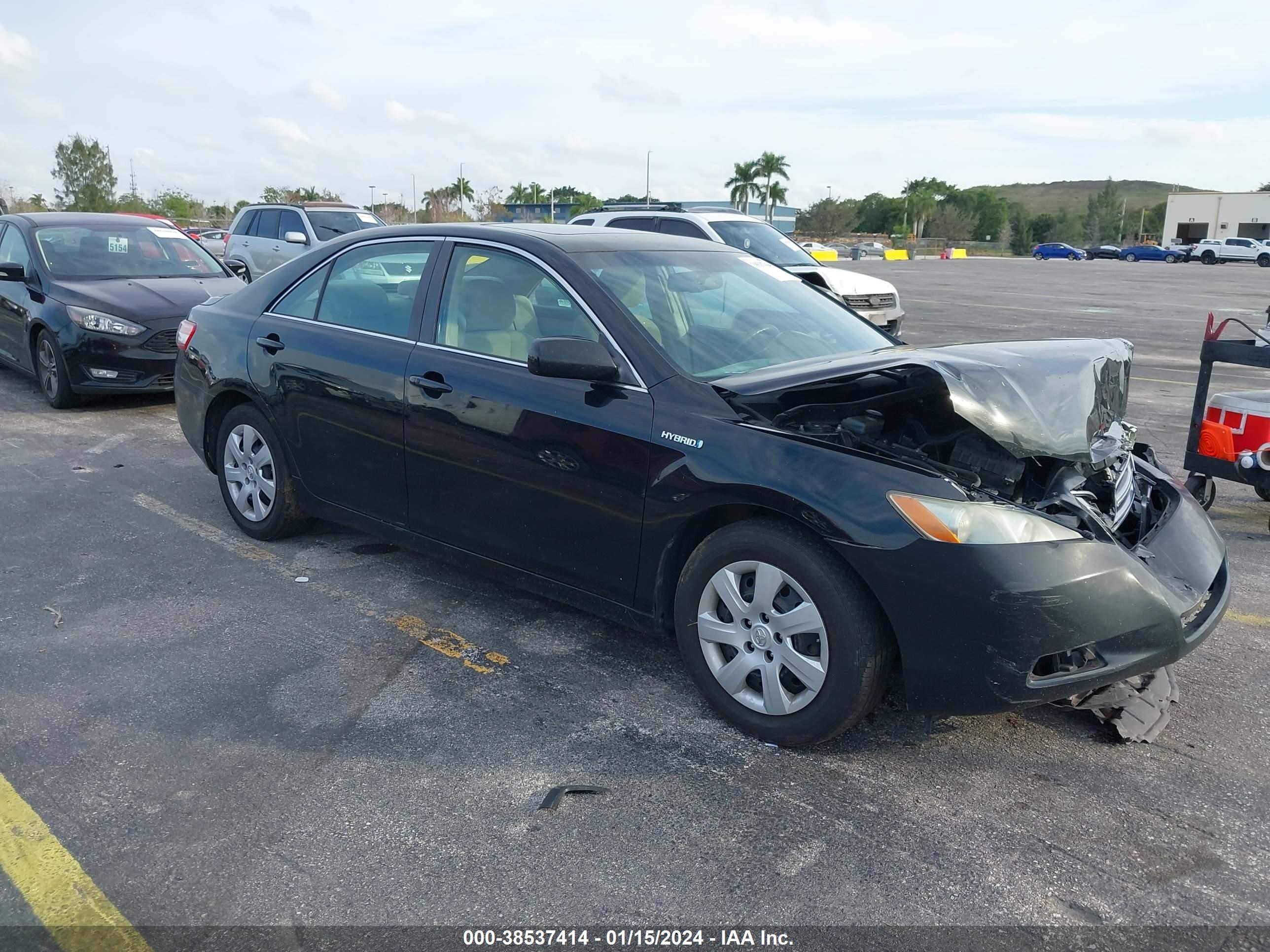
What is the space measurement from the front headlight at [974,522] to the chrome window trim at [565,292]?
1.10m

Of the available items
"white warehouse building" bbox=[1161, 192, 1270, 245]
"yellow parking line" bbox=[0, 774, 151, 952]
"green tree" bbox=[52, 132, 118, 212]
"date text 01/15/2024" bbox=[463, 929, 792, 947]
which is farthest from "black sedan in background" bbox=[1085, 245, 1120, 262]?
"yellow parking line" bbox=[0, 774, 151, 952]

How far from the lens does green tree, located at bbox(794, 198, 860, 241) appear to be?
4107 inches

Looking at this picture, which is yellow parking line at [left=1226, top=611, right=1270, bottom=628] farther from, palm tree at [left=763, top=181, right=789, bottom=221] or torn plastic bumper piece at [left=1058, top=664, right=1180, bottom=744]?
palm tree at [left=763, top=181, right=789, bottom=221]

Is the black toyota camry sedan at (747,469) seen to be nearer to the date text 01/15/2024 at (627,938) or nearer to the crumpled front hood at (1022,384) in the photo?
the crumpled front hood at (1022,384)

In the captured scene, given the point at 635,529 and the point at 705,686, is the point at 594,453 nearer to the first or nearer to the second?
the point at 635,529

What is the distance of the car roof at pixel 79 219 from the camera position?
32.0 ft

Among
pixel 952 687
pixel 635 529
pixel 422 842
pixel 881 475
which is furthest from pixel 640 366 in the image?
pixel 422 842

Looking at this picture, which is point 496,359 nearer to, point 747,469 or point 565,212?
point 747,469

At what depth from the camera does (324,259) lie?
512 centimetres

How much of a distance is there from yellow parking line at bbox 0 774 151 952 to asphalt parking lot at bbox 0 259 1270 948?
0.04 meters

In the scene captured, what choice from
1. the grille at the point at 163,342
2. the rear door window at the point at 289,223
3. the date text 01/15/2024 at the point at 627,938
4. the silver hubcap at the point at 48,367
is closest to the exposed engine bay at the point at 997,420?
the date text 01/15/2024 at the point at 627,938

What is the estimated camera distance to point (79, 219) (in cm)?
998

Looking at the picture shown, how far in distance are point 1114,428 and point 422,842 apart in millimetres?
3031

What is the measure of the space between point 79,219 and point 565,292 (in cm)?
808
